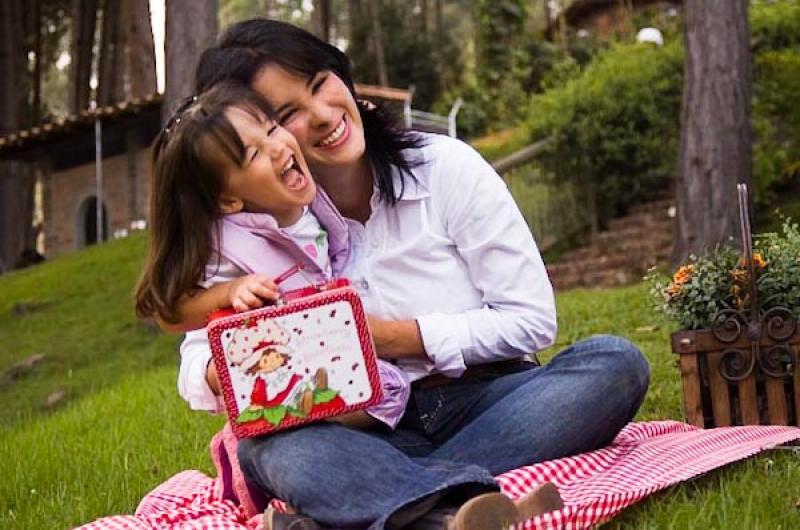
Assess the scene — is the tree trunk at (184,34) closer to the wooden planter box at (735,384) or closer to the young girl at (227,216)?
the wooden planter box at (735,384)

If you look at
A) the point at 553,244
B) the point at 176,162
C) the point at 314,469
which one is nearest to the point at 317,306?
the point at 314,469

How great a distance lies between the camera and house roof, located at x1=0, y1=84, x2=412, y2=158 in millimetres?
16438

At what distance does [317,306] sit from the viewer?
8.16ft

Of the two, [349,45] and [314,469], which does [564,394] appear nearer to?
[314,469]

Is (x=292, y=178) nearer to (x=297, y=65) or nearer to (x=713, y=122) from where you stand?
(x=297, y=65)

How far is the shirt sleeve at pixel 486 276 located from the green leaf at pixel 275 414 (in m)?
0.41

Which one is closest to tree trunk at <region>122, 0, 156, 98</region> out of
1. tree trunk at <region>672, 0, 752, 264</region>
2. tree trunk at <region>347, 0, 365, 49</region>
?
tree trunk at <region>347, 0, 365, 49</region>

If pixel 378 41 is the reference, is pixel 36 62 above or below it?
above

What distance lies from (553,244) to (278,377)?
10656 mm

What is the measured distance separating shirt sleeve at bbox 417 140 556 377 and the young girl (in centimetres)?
17

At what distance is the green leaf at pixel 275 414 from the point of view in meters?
2.54

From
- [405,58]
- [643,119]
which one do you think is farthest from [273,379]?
[405,58]

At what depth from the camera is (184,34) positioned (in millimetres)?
9867

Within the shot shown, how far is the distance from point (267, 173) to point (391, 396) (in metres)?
0.59
